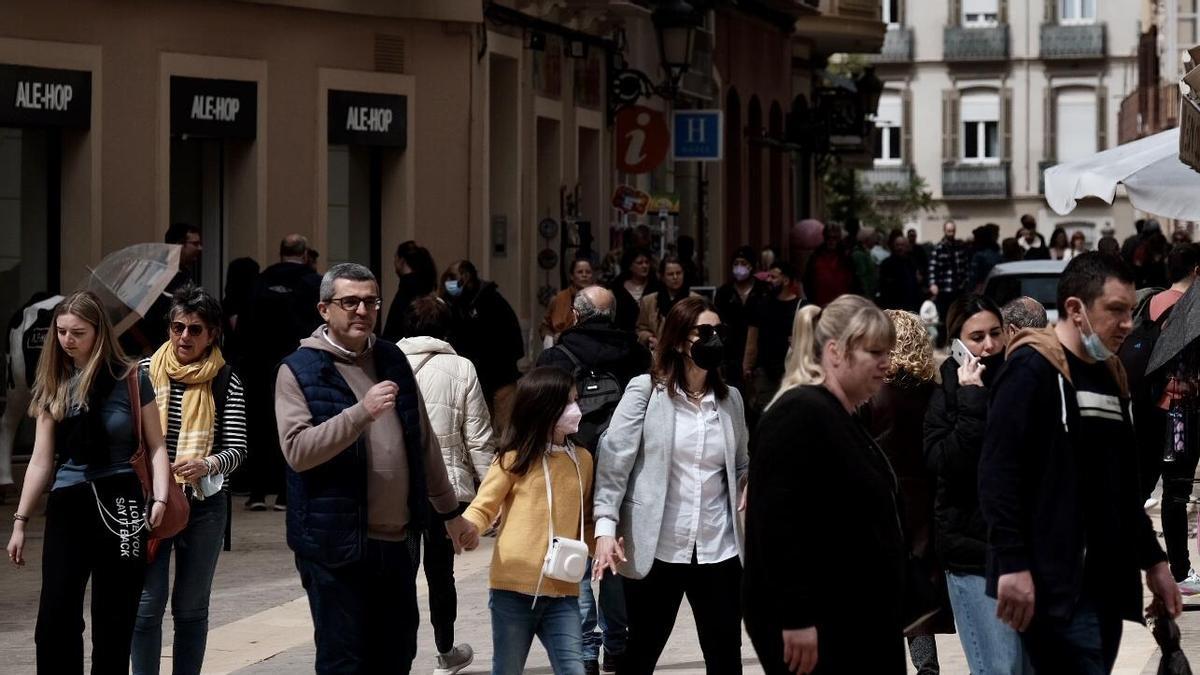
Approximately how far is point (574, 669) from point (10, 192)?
10.1 meters

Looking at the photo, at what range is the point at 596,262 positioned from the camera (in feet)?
86.8

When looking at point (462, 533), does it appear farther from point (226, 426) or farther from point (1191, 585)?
point (1191, 585)

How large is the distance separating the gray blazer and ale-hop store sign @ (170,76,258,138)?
10724mm

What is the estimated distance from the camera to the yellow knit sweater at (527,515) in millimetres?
8742

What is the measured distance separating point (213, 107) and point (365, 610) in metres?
11.8

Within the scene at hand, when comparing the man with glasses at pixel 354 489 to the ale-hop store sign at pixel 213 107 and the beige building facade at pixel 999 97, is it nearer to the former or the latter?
the ale-hop store sign at pixel 213 107

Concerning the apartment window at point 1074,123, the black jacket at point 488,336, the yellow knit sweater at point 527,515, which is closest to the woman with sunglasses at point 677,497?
the yellow knit sweater at point 527,515

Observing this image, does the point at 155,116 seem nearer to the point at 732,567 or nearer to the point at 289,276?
the point at 289,276

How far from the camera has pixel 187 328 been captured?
31.1ft

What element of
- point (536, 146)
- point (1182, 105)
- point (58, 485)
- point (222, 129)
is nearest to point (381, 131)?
point (222, 129)

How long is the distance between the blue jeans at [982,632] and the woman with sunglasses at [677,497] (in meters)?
1.00

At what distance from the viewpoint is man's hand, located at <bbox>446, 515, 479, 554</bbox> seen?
860 cm

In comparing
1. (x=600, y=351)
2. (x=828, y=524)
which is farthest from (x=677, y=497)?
(x=828, y=524)

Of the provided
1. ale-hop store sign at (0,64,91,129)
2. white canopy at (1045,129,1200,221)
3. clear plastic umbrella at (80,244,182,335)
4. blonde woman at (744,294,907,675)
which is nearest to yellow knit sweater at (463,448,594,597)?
blonde woman at (744,294,907,675)
